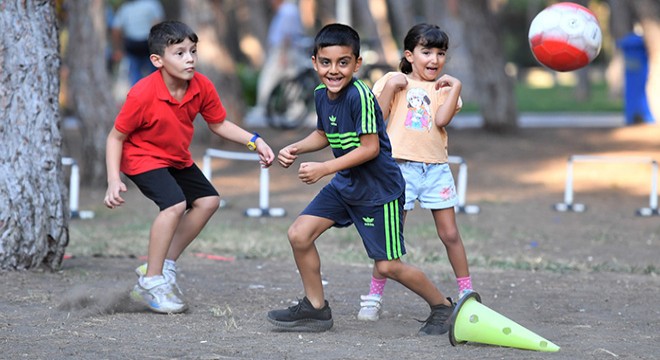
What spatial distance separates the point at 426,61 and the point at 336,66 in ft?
2.73

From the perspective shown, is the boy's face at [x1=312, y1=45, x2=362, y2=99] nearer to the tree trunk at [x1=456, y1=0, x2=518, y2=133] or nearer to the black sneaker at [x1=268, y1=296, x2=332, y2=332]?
the black sneaker at [x1=268, y1=296, x2=332, y2=332]

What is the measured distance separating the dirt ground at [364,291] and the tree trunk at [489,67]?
14.3 feet

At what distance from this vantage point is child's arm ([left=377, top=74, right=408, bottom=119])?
563 cm

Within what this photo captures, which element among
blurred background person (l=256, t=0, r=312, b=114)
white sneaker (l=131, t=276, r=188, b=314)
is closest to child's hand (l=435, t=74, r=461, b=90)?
white sneaker (l=131, t=276, r=188, b=314)

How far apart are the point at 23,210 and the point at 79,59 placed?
505 cm

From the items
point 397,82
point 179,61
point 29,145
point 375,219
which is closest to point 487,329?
point 375,219

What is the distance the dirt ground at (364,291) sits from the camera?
4938 mm

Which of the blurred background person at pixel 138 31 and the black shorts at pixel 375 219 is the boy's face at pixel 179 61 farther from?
the blurred background person at pixel 138 31

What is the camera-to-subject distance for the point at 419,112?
5.71 meters

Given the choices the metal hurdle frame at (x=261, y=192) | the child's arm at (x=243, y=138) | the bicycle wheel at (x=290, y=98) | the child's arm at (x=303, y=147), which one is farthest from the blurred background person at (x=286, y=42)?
the child's arm at (x=303, y=147)

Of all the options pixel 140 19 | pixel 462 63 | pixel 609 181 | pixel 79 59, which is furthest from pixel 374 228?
pixel 462 63

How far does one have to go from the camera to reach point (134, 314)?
5730 mm

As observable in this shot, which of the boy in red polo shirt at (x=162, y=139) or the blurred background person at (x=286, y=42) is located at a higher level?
the blurred background person at (x=286, y=42)

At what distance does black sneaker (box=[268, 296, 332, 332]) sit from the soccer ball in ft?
6.92
